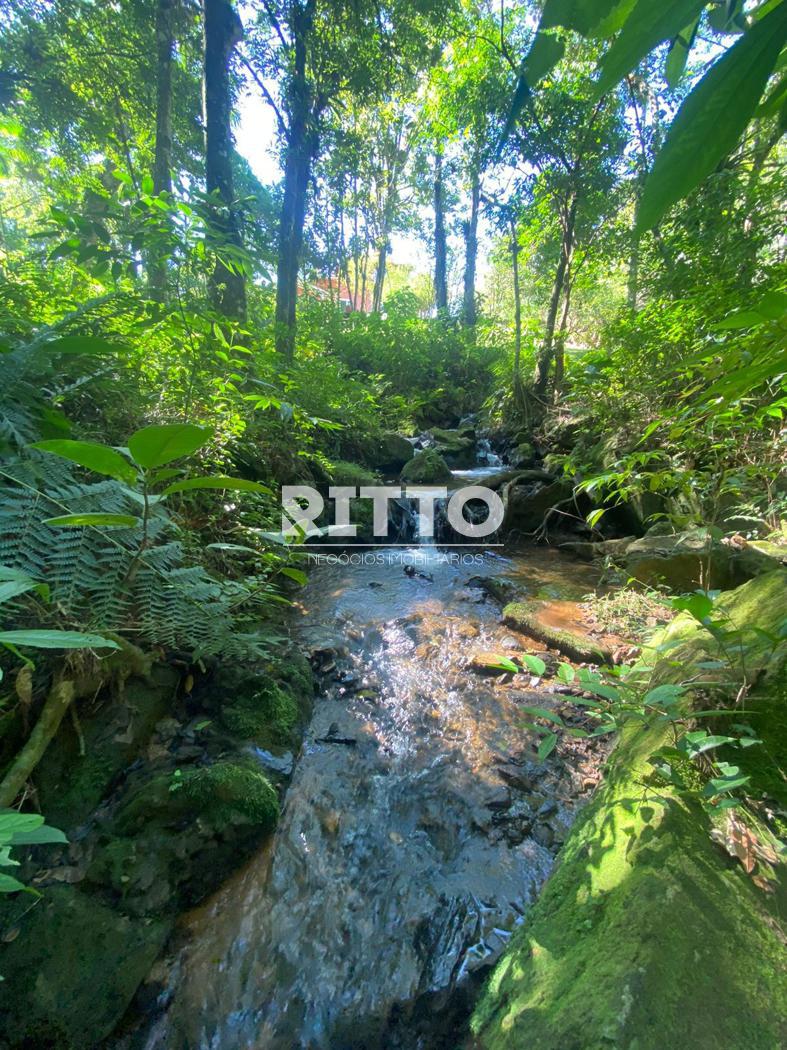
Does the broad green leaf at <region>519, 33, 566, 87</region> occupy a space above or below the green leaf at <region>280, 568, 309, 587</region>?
above

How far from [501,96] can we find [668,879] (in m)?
10.8

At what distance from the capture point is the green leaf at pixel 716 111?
18.5 inches

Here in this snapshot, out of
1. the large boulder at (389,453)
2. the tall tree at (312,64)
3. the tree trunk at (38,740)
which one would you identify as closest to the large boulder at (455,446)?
the large boulder at (389,453)

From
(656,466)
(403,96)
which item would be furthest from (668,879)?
(403,96)

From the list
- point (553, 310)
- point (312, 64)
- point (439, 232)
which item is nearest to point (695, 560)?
point (553, 310)

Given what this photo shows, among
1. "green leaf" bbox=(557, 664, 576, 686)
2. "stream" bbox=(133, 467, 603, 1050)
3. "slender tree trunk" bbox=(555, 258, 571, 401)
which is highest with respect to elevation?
"slender tree trunk" bbox=(555, 258, 571, 401)

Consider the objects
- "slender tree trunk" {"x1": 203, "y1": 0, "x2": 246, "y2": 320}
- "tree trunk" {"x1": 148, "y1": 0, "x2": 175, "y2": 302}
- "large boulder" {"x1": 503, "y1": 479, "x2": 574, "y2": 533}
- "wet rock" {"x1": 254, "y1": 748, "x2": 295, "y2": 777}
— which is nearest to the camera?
"wet rock" {"x1": 254, "y1": 748, "x2": 295, "y2": 777}

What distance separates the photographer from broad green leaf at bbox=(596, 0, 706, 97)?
488 mm

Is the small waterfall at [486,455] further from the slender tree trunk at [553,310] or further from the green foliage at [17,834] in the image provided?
the green foliage at [17,834]

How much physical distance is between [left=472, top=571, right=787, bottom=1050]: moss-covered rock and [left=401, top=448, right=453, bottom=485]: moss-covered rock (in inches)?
272

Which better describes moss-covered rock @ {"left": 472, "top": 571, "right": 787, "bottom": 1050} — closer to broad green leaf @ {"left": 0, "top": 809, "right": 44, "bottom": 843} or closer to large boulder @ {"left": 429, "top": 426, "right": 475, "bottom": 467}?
broad green leaf @ {"left": 0, "top": 809, "right": 44, "bottom": 843}

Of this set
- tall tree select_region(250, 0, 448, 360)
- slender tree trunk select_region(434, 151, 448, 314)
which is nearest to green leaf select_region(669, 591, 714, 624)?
tall tree select_region(250, 0, 448, 360)

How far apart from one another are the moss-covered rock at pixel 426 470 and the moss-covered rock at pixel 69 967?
726 cm

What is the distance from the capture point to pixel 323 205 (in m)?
16.7
